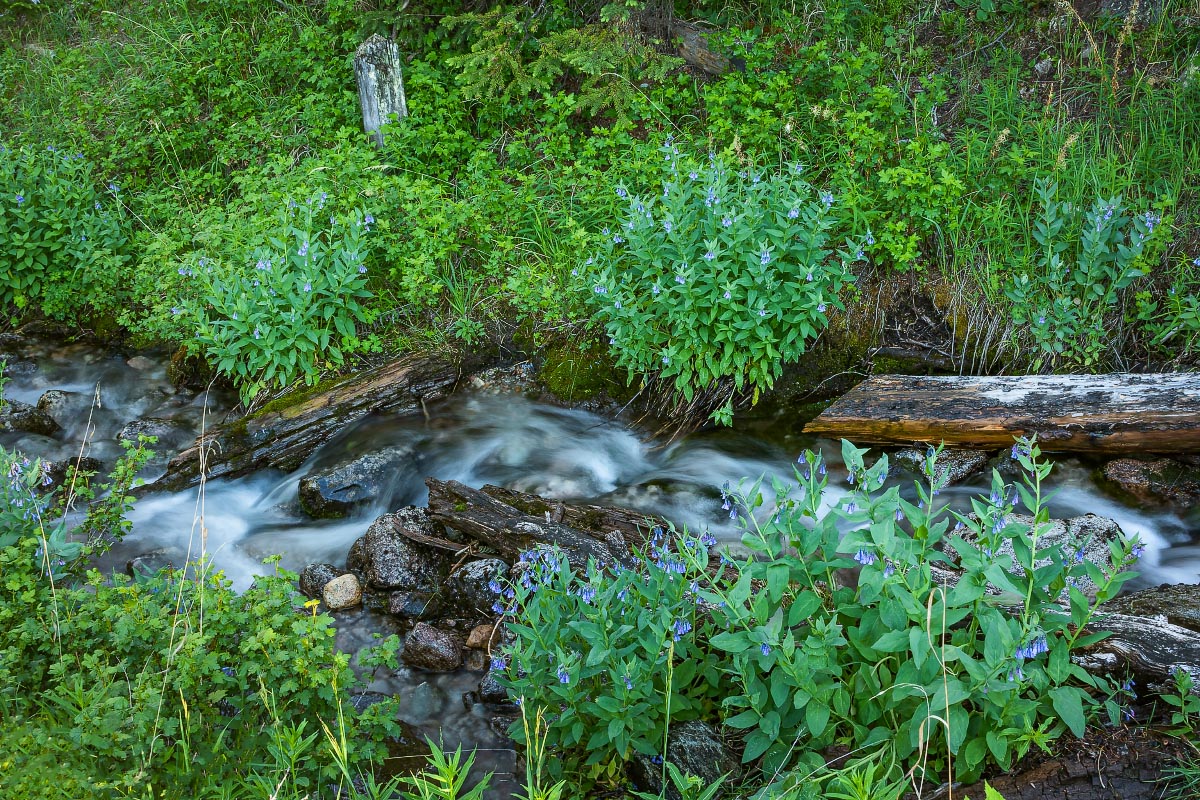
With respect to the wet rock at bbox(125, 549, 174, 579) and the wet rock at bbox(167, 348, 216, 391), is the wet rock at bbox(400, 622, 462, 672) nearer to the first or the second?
the wet rock at bbox(125, 549, 174, 579)

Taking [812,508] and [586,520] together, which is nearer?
[812,508]

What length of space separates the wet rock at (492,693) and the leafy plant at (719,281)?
2216 millimetres

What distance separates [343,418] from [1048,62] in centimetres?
616

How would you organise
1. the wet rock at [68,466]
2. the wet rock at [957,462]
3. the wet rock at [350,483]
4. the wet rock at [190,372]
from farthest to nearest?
the wet rock at [190,372]
the wet rock at [68,466]
the wet rock at [350,483]
the wet rock at [957,462]

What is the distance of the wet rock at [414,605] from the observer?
178 inches

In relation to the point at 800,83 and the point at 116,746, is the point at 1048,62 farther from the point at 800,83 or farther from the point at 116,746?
the point at 116,746

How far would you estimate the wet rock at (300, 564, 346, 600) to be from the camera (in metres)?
4.75

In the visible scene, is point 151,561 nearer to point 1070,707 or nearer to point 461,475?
point 461,475

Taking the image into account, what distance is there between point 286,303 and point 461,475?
166 centimetres

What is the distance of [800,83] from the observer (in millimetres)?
6867

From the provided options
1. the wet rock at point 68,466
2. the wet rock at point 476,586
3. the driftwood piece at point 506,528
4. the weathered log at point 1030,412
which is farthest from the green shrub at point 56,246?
the weathered log at point 1030,412

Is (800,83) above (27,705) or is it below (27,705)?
above

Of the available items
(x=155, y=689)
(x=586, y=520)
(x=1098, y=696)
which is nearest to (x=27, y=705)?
(x=155, y=689)

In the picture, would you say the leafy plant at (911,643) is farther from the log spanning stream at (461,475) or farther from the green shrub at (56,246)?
the green shrub at (56,246)
